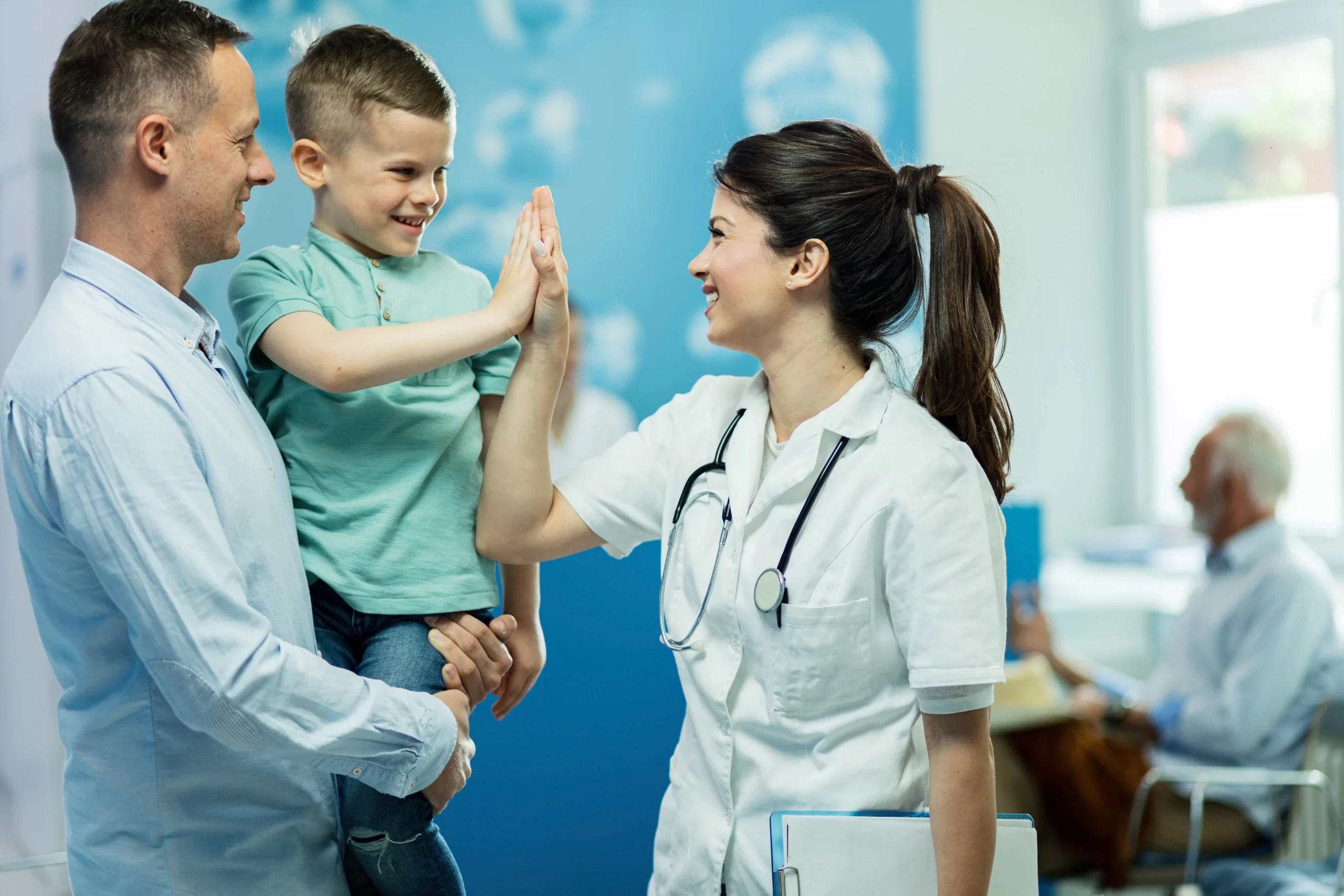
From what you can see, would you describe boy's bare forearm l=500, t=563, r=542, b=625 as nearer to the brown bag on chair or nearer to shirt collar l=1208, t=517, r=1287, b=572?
the brown bag on chair

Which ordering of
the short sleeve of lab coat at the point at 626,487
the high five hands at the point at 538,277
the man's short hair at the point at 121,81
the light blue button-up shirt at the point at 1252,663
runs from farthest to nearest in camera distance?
1. the light blue button-up shirt at the point at 1252,663
2. the short sleeve of lab coat at the point at 626,487
3. the high five hands at the point at 538,277
4. the man's short hair at the point at 121,81

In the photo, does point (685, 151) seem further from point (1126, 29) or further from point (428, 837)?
point (1126, 29)

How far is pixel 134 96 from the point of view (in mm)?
1255

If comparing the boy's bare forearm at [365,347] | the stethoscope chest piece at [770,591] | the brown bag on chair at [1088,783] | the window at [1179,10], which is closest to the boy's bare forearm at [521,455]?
the boy's bare forearm at [365,347]

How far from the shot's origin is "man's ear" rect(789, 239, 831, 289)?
59.5 inches

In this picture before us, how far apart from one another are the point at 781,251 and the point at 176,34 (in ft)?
2.51

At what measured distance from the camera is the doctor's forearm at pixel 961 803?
4.42 ft

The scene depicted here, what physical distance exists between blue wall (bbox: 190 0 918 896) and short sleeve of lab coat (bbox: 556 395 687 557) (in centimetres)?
119

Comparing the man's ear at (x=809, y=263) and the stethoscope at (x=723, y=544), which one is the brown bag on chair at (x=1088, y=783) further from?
the man's ear at (x=809, y=263)

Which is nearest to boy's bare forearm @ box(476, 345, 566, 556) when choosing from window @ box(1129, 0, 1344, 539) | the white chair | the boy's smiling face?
the boy's smiling face

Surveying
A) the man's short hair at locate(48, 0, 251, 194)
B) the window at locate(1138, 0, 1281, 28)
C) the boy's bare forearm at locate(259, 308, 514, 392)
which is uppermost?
the window at locate(1138, 0, 1281, 28)

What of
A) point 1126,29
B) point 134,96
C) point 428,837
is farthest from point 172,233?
point 1126,29

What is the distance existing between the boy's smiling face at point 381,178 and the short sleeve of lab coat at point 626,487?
1.31 feet

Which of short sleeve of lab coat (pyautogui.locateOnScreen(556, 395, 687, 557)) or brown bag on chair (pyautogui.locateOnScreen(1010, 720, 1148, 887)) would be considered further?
brown bag on chair (pyautogui.locateOnScreen(1010, 720, 1148, 887))
